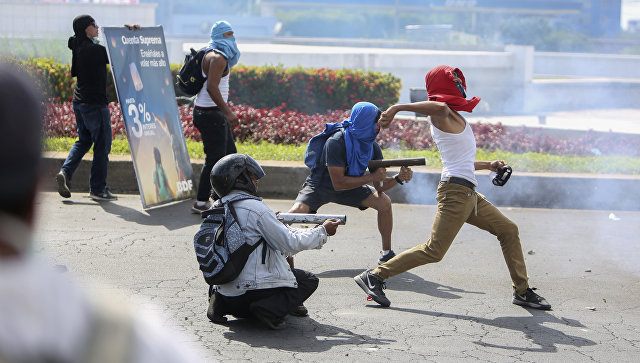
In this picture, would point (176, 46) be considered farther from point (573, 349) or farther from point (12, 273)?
point (12, 273)

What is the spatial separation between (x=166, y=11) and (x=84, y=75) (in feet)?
206

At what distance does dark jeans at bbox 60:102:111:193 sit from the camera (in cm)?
826

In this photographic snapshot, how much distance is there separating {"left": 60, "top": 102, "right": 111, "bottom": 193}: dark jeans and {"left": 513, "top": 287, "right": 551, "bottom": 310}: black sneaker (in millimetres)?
4452

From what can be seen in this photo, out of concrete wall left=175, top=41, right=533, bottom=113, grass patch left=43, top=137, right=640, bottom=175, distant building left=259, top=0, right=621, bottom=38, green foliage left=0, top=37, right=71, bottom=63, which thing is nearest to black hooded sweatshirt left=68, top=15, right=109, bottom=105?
grass patch left=43, top=137, right=640, bottom=175

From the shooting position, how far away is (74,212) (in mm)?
8000

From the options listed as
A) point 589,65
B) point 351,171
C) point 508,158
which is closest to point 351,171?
point 351,171

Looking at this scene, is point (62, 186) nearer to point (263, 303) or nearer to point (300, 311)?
point (300, 311)

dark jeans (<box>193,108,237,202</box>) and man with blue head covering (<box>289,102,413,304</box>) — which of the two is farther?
dark jeans (<box>193,108,237,202</box>)

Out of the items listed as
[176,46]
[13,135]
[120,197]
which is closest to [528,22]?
[176,46]

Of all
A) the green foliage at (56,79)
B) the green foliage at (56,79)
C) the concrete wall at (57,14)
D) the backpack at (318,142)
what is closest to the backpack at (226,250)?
the backpack at (318,142)

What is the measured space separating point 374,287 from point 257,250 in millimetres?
1060

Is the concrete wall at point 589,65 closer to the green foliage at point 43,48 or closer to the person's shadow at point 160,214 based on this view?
the green foliage at point 43,48

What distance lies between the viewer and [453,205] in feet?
17.9

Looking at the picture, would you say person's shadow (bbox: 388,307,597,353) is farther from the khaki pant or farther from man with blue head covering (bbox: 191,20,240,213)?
man with blue head covering (bbox: 191,20,240,213)
